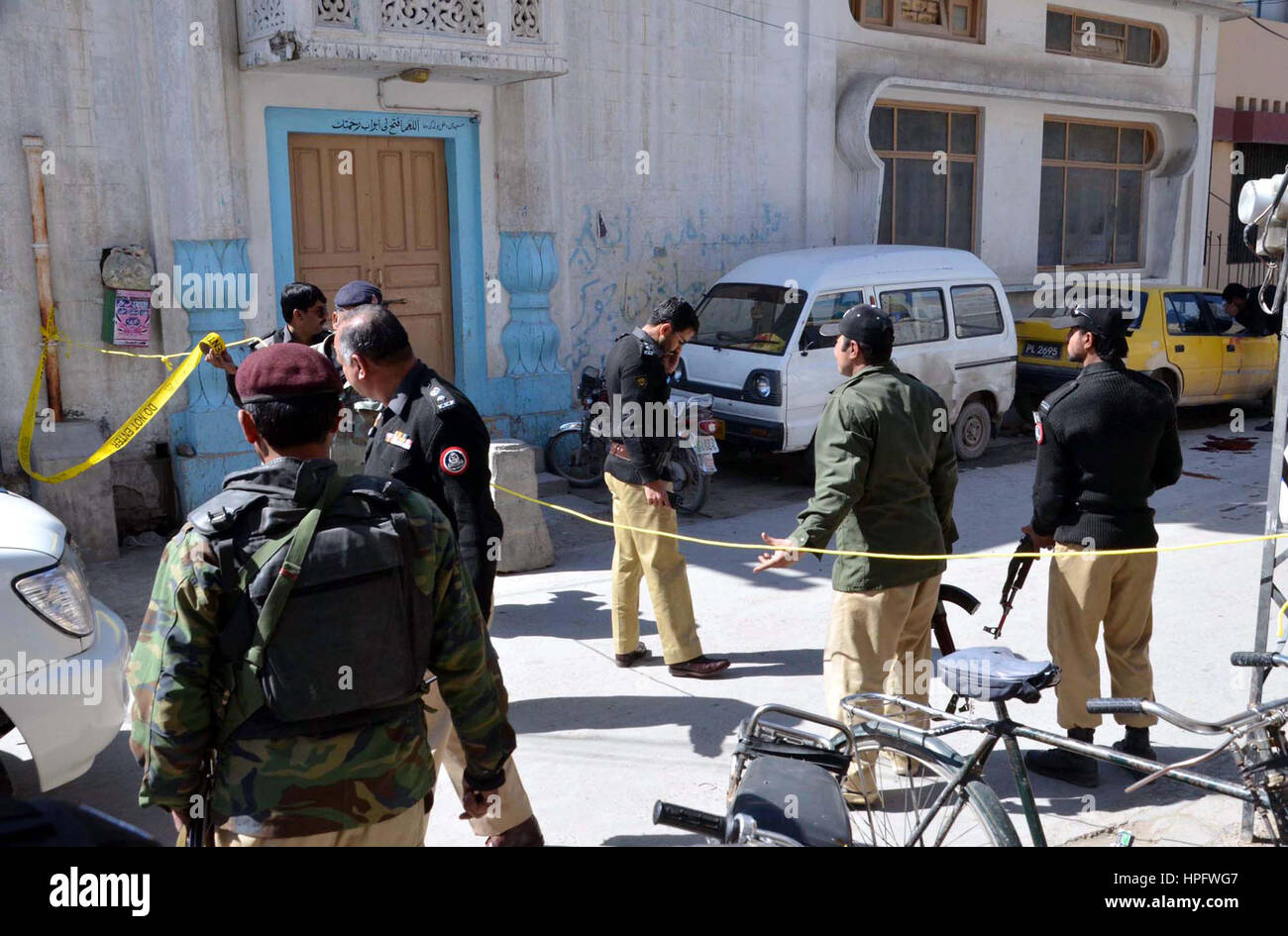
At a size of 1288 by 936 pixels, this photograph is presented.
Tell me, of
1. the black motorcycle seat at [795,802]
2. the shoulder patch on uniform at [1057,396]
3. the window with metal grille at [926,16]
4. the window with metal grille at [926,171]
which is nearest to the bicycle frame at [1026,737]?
the black motorcycle seat at [795,802]

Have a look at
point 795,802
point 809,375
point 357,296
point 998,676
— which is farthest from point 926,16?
point 795,802

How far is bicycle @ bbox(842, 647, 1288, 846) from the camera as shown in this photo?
3.03 meters

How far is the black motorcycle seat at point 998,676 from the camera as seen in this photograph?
3.24 m

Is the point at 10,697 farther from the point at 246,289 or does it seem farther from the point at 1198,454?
the point at 1198,454

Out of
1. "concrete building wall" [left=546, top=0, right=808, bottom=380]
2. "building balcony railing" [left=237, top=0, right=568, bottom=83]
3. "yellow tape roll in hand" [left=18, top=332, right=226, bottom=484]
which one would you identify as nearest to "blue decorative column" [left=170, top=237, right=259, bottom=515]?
"yellow tape roll in hand" [left=18, top=332, right=226, bottom=484]

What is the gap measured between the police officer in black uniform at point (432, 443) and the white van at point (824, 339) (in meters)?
6.32

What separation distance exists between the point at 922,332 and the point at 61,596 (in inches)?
337

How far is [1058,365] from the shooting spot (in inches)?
497

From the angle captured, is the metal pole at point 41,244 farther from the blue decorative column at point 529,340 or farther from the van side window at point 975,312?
the van side window at point 975,312

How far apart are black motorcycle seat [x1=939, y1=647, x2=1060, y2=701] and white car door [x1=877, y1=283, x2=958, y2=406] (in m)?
7.75

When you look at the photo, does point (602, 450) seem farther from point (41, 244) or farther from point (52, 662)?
point (52, 662)

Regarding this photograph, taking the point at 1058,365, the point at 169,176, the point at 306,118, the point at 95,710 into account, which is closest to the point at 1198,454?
the point at 1058,365

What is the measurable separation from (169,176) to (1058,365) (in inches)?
350

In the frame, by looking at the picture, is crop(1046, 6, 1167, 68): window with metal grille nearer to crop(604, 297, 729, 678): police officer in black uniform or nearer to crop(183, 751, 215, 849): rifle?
crop(604, 297, 729, 678): police officer in black uniform
